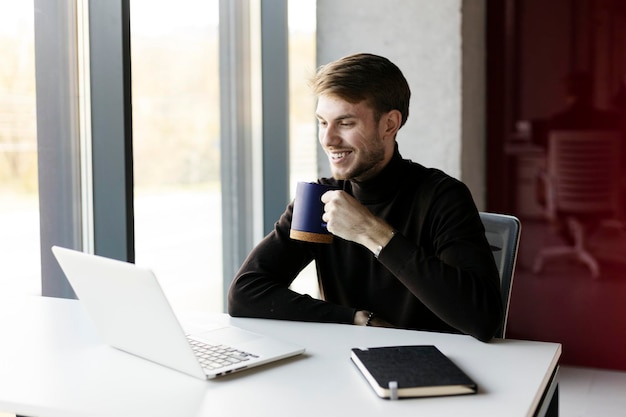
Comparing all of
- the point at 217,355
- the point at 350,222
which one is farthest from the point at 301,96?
the point at 217,355

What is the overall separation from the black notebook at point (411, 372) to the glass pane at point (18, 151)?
51.6 inches

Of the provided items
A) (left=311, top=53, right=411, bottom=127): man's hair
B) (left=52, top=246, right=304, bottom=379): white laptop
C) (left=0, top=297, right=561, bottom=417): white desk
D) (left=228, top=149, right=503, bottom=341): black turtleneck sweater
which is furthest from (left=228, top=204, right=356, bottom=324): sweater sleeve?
(left=311, top=53, right=411, bottom=127): man's hair

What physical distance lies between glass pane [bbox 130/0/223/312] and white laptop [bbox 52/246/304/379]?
1389mm

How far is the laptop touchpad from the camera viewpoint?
1514 millimetres

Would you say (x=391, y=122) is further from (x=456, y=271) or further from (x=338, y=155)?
(x=456, y=271)

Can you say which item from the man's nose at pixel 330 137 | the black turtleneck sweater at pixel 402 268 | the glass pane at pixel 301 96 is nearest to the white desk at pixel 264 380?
the black turtleneck sweater at pixel 402 268

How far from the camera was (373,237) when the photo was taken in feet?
5.78

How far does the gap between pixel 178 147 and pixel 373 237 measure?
5.14 feet

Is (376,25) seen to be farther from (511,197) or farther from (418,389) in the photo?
(418,389)

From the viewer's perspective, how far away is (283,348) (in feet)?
4.78

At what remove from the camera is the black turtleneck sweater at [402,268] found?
5.53ft

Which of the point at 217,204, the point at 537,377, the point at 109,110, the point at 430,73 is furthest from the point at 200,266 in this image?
the point at 537,377

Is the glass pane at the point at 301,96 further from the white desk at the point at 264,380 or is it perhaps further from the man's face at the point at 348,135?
the white desk at the point at 264,380

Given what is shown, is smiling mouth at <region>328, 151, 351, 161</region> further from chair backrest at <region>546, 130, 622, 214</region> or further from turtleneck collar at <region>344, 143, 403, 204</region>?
chair backrest at <region>546, 130, 622, 214</region>
